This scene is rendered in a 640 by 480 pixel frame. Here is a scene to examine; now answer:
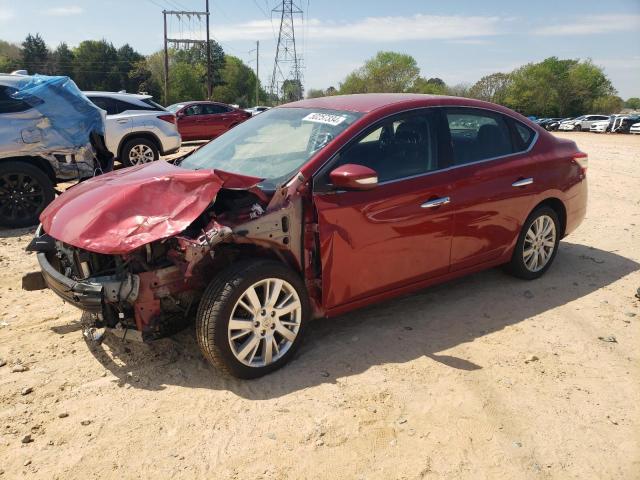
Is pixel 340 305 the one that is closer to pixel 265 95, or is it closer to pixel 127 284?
pixel 127 284

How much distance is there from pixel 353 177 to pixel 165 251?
1211 millimetres

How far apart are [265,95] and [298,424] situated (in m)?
104

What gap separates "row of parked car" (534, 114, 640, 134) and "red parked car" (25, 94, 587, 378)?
32.2 meters

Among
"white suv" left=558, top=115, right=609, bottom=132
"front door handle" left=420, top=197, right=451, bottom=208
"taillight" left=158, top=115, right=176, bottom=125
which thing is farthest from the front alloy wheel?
"white suv" left=558, top=115, right=609, bottom=132

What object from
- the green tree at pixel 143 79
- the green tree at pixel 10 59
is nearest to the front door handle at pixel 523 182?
the green tree at pixel 143 79

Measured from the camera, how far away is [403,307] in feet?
14.2

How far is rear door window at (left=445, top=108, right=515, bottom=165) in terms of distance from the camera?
13.4 ft

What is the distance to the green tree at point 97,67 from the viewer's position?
64125 mm

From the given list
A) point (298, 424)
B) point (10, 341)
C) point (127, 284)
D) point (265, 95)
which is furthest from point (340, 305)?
point (265, 95)

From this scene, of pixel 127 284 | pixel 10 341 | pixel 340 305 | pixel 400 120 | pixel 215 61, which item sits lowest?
pixel 10 341

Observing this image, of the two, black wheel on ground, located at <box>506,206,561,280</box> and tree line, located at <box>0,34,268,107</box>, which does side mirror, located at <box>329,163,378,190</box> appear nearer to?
black wheel on ground, located at <box>506,206,561,280</box>

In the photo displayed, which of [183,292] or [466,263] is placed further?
[466,263]

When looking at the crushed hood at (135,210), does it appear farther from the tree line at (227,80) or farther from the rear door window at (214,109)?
the tree line at (227,80)

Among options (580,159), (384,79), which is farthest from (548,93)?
(580,159)
